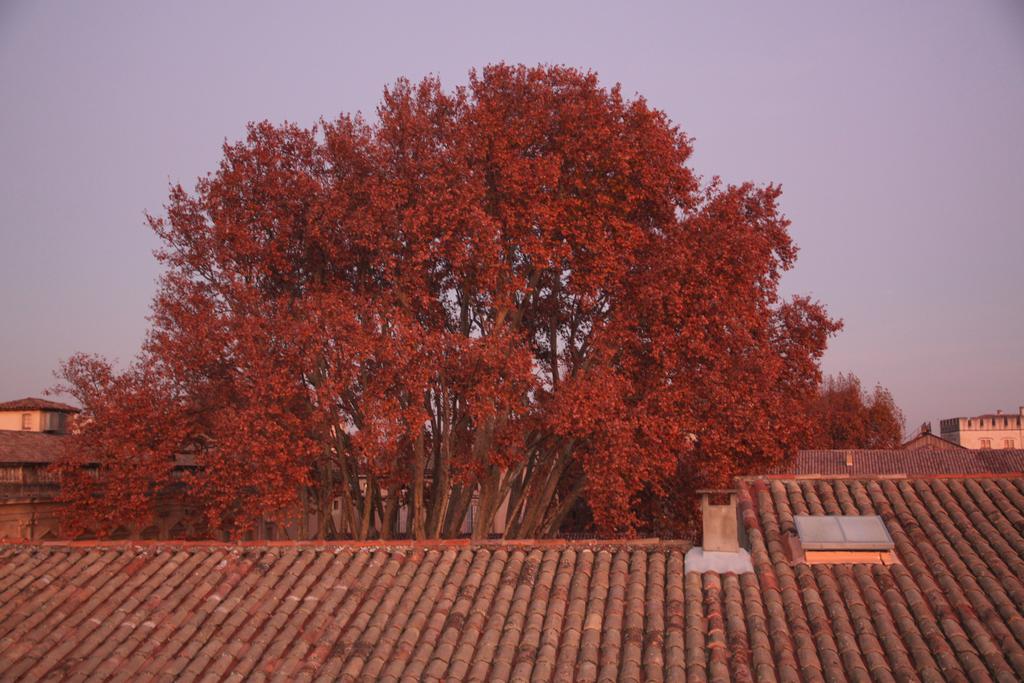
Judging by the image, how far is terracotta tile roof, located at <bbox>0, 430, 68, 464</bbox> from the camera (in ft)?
92.4

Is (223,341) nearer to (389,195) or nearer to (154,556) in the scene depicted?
(389,195)

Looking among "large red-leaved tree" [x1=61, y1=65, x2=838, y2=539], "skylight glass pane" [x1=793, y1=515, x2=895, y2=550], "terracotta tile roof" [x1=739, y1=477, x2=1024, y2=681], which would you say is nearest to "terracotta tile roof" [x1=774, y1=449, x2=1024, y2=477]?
"large red-leaved tree" [x1=61, y1=65, x2=838, y2=539]

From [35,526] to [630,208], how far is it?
1848 cm

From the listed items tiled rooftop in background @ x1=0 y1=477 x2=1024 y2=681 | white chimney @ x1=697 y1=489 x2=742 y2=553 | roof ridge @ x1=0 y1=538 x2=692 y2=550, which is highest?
white chimney @ x1=697 y1=489 x2=742 y2=553

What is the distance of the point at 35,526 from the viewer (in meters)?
27.2

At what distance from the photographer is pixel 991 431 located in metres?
98.2

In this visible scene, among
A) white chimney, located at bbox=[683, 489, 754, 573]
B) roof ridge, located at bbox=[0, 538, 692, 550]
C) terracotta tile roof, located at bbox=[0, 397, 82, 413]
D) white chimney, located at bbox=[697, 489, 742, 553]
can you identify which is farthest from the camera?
terracotta tile roof, located at bbox=[0, 397, 82, 413]

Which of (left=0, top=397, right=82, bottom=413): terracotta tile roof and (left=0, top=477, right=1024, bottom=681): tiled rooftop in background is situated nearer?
(left=0, top=477, right=1024, bottom=681): tiled rooftop in background

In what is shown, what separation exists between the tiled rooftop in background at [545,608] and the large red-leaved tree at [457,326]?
7.15m

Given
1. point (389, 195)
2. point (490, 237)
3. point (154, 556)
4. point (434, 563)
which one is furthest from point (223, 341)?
point (434, 563)

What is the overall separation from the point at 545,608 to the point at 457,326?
12566mm

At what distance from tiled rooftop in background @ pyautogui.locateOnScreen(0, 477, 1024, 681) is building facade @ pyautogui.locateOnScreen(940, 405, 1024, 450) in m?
93.9

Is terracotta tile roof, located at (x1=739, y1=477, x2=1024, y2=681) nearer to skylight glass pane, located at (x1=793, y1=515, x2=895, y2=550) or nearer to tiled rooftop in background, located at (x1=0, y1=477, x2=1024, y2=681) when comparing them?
tiled rooftop in background, located at (x1=0, y1=477, x2=1024, y2=681)

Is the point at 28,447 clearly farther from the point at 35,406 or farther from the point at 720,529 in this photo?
the point at 720,529
